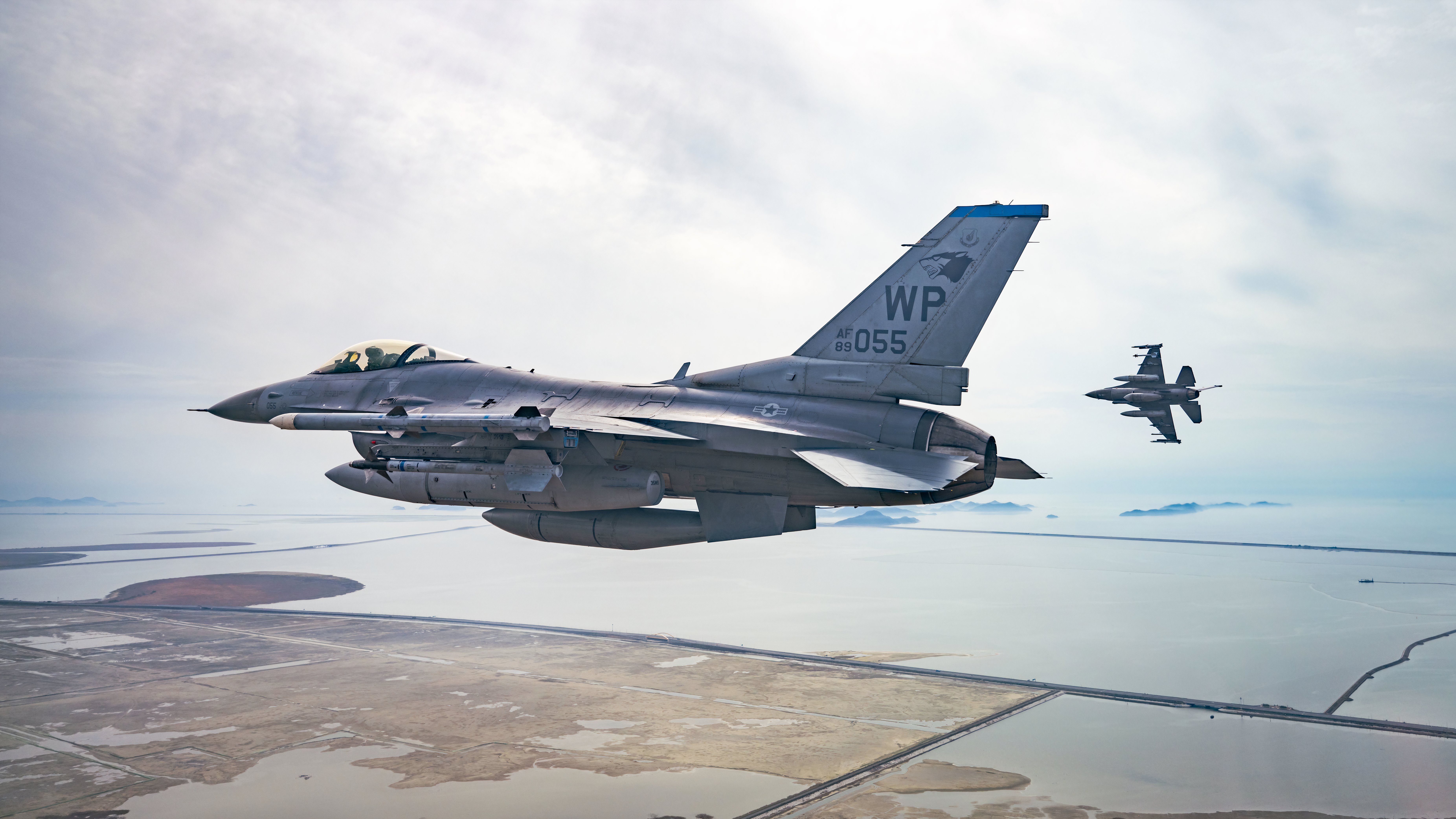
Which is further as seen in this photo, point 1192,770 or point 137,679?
point 137,679

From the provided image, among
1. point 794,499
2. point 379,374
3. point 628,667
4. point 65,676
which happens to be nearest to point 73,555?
point 65,676

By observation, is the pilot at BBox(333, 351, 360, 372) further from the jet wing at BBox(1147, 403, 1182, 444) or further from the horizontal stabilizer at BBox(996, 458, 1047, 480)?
the jet wing at BBox(1147, 403, 1182, 444)

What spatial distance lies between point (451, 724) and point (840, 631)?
3884 cm

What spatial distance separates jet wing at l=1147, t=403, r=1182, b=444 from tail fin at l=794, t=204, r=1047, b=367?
Result: 17189mm

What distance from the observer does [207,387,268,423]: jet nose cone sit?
2020 cm

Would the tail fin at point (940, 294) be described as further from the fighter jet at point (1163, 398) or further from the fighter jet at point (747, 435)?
Result: the fighter jet at point (1163, 398)

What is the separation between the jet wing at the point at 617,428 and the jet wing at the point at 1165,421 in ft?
69.2

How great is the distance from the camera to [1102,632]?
72.2 m

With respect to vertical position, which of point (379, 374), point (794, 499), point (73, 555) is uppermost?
point (379, 374)

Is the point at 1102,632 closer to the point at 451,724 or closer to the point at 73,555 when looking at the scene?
the point at 451,724

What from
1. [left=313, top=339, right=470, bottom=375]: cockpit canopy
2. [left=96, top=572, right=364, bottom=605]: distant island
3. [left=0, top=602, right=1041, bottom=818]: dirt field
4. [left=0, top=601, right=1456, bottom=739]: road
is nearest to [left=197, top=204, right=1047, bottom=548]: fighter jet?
[left=313, top=339, right=470, bottom=375]: cockpit canopy

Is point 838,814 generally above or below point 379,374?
below

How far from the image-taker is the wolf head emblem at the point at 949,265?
50.6 ft

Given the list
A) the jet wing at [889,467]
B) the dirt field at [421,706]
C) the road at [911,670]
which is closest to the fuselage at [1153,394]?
the dirt field at [421,706]
